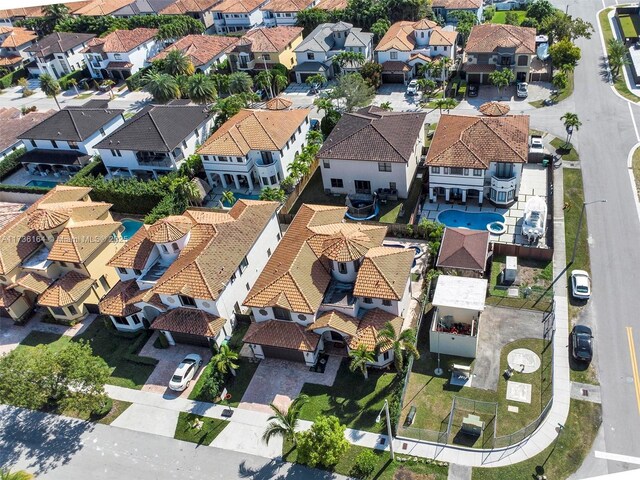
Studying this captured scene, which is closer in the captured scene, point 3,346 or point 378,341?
point 378,341

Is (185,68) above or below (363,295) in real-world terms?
above

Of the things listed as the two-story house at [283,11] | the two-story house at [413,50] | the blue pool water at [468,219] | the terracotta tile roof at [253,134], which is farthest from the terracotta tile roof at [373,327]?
the two-story house at [283,11]

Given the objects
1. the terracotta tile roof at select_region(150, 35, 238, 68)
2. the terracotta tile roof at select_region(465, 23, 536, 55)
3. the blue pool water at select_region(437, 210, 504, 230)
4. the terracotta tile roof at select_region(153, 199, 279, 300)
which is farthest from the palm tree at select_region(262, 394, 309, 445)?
the terracotta tile roof at select_region(150, 35, 238, 68)

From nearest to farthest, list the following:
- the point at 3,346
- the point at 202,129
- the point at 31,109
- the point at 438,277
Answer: the point at 438,277 → the point at 3,346 → the point at 202,129 → the point at 31,109

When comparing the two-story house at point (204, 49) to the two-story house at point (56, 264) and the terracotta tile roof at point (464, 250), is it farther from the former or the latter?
the terracotta tile roof at point (464, 250)

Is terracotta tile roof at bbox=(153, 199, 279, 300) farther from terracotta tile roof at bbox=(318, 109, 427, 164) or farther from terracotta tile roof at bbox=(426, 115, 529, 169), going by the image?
terracotta tile roof at bbox=(426, 115, 529, 169)

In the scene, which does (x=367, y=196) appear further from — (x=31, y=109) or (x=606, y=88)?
(x=31, y=109)

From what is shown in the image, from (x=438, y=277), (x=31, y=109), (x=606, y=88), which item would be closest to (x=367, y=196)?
(x=438, y=277)
